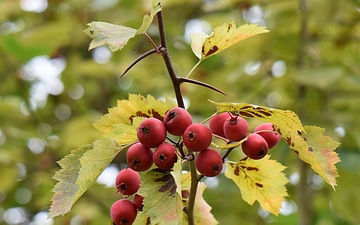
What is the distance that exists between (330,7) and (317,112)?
410 mm

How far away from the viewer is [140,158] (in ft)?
2.35

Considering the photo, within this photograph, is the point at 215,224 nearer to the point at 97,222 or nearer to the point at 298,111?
the point at 298,111

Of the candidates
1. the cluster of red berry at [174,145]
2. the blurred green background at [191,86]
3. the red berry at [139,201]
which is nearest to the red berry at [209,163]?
the cluster of red berry at [174,145]

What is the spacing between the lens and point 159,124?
70 centimetres

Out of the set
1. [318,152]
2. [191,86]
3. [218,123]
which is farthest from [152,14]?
[191,86]

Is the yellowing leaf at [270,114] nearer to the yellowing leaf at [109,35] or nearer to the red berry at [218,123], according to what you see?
the red berry at [218,123]

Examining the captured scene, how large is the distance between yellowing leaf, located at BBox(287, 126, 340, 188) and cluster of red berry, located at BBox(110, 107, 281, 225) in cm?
5

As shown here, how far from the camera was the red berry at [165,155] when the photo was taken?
694 mm

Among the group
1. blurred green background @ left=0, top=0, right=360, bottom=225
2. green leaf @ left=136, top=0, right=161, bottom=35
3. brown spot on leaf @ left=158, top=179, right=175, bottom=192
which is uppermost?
green leaf @ left=136, top=0, right=161, bottom=35

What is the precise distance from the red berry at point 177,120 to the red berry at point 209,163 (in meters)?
0.04

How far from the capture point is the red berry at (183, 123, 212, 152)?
0.69m

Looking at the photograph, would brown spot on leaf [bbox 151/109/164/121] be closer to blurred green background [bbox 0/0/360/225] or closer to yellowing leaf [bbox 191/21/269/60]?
yellowing leaf [bbox 191/21/269/60]

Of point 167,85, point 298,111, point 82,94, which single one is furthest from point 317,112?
point 82,94

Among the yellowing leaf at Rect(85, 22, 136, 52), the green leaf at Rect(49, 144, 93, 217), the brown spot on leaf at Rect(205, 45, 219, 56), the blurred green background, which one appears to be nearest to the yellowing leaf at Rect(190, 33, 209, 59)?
the brown spot on leaf at Rect(205, 45, 219, 56)
